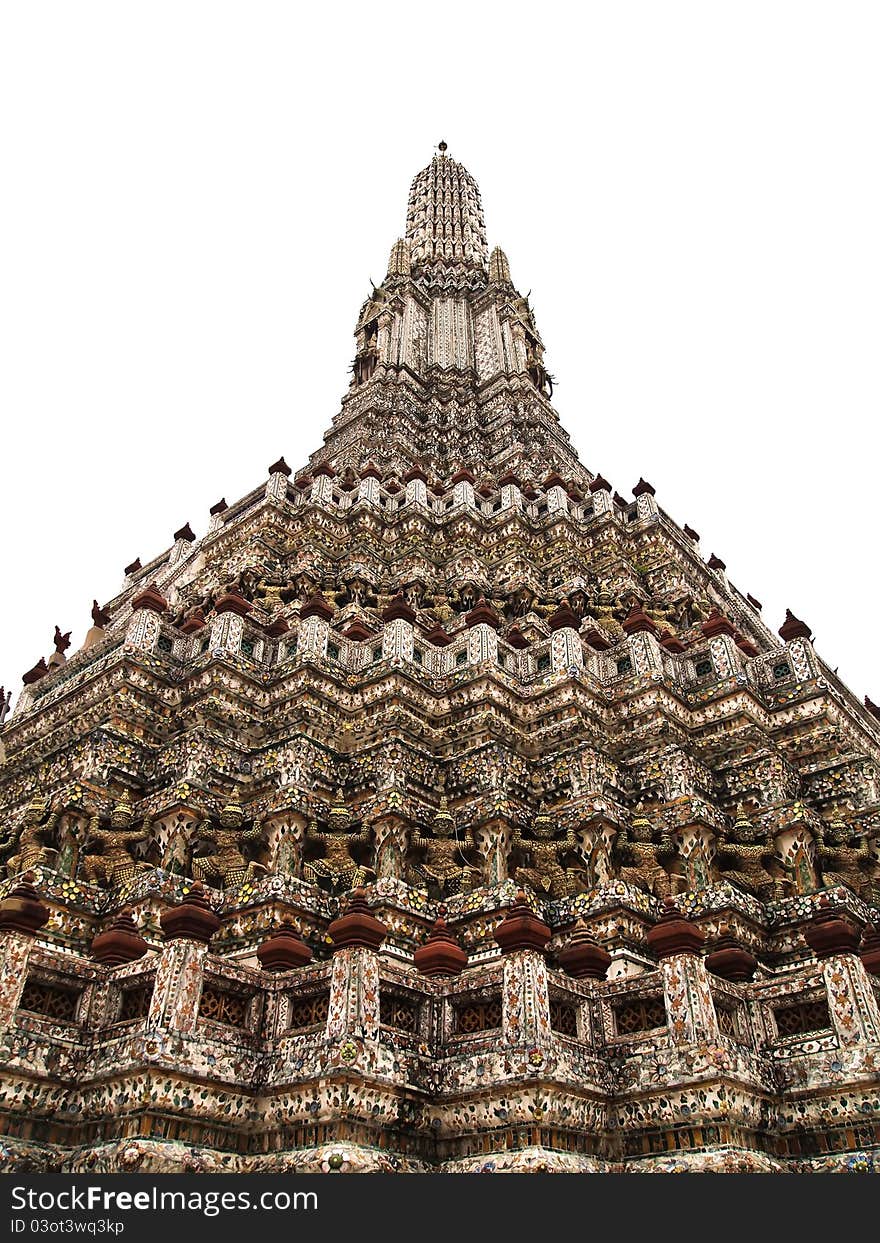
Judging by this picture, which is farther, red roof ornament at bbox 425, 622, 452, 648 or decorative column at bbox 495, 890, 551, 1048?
red roof ornament at bbox 425, 622, 452, 648

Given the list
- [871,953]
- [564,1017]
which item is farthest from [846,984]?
[564,1017]

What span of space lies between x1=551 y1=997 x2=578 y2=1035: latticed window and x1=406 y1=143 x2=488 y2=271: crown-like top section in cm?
4339

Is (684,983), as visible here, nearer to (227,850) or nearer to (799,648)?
(227,850)

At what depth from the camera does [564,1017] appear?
9.45 metres

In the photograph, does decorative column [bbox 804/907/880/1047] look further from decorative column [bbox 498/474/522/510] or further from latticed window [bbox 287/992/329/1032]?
decorative column [bbox 498/474/522/510]

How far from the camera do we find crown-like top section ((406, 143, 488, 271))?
47.9m

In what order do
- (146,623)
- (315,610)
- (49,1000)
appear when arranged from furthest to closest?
(315,610)
(146,623)
(49,1000)

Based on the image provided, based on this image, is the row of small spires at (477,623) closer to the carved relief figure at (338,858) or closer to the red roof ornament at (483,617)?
the red roof ornament at (483,617)

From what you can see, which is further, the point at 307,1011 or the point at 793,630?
the point at 793,630

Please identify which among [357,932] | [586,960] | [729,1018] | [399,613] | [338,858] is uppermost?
[399,613]

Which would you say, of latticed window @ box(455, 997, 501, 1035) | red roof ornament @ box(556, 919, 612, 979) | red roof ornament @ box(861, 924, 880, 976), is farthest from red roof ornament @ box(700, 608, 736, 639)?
latticed window @ box(455, 997, 501, 1035)

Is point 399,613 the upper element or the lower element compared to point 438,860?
upper

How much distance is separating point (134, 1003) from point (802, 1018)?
7008mm

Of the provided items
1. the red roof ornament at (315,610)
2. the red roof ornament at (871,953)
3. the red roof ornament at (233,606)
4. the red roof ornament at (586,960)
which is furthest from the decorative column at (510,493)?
the red roof ornament at (871,953)
